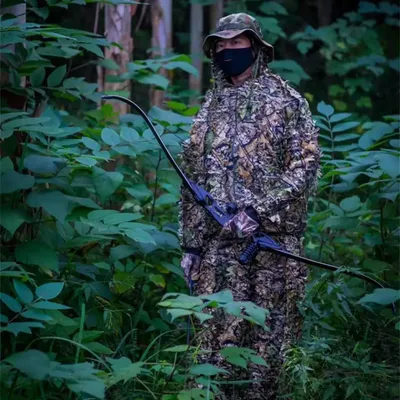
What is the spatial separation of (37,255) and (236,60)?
4.29ft

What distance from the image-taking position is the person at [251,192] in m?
3.84

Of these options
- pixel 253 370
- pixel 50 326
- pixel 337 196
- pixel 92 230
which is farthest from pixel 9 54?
pixel 337 196

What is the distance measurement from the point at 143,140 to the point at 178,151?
37 cm

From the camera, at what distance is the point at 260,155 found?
12.8 feet

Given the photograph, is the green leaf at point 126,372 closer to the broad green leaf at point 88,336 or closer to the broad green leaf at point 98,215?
the broad green leaf at point 88,336

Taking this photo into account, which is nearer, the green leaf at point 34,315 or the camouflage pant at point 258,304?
the green leaf at point 34,315

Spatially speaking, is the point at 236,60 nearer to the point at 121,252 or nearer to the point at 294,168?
the point at 294,168

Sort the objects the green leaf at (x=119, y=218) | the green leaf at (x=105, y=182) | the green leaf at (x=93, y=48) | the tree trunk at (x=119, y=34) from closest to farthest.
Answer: the green leaf at (x=119, y=218)
the green leaf at (x=105, y=182)
the green leaf at (x=93, y=48)
the tree trunk at (x=119, y=34)

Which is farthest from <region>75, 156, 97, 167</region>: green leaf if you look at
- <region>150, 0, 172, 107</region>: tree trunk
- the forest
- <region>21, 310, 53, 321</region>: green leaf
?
<region>150, 0, 172, 107</region>: tree trunk

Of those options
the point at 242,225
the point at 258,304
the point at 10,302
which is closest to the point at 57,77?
the point at 242,225

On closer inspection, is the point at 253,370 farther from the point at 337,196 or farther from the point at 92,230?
the point at 337,196

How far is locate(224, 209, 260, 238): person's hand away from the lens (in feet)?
12.4

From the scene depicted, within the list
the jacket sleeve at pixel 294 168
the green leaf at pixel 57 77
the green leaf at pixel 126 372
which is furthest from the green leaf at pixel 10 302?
the green leaf at pixel 57 77

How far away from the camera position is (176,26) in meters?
12.0
